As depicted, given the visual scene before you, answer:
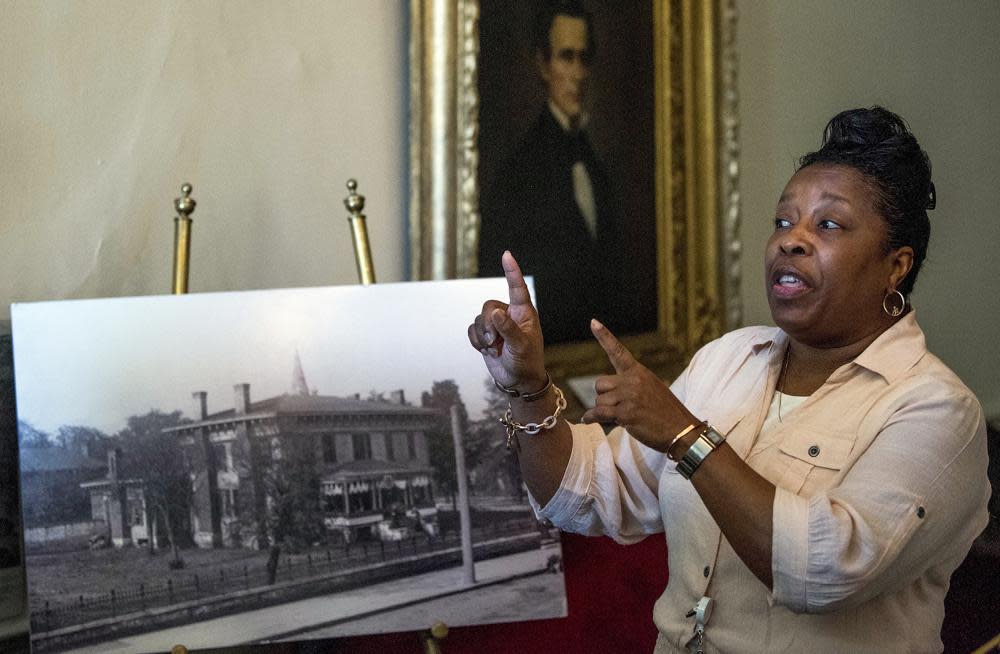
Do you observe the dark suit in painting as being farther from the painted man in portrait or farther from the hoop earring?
the hoop earring

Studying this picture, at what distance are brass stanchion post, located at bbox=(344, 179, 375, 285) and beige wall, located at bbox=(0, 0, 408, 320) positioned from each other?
336mm

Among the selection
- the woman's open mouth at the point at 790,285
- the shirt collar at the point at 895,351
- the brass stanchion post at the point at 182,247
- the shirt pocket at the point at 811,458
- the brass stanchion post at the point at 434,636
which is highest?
the brass stanchion post at the point at 182,247

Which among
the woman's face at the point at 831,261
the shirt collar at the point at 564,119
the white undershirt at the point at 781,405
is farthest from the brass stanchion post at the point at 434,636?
the shirt collar at the point at 564,119

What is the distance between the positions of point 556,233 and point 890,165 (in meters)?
1.55

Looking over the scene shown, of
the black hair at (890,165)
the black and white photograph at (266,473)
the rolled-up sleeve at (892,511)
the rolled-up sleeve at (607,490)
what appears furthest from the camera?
the black and white photograph at (266,473)

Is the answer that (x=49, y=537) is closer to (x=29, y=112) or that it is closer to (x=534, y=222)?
(x=29, y=112)

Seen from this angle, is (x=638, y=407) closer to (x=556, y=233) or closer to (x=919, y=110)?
(x=556, y=233)

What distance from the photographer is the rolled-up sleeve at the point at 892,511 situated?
156cm

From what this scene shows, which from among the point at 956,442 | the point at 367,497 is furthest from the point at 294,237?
the point at 956,442

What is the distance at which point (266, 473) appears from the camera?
219 cm

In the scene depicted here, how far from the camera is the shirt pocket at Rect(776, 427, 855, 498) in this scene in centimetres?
172

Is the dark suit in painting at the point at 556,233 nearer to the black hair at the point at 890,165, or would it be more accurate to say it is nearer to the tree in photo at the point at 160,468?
the tree in photo at the point at 160,468

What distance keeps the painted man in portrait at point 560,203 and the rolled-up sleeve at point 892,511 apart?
1.55 meters

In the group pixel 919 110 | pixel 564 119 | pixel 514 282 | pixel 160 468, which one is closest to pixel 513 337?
pixel 514 282
